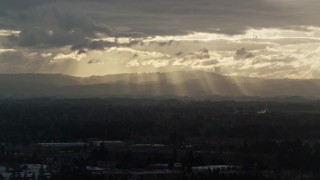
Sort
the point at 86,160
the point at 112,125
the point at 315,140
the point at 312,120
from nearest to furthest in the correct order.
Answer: the point at 86,160 → the point at 315,140 → the point at 112,125 → the point at 312,120

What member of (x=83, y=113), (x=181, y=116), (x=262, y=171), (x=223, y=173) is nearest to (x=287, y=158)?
(x=262, y=171)

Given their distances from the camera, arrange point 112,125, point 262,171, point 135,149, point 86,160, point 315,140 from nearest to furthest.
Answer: point 262,171
point 86,160
point 135,149
point 315,140
point 112,125

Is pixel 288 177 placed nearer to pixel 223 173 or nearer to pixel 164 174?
pixel 223 173

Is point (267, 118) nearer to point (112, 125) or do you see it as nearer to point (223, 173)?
point (112, 125)

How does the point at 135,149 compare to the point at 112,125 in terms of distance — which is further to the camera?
the point at 112,125

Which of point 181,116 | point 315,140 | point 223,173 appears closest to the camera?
point 223,173

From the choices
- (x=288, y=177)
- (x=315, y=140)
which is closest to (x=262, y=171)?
(x=288, y=177)
